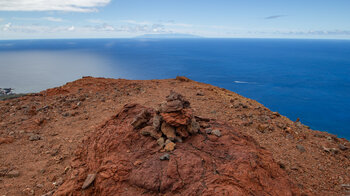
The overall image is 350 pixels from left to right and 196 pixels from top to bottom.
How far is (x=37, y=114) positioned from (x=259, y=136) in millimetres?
11534

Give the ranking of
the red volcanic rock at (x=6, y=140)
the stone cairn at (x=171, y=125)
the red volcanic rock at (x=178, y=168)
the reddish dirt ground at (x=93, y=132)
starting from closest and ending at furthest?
the red volcanic rock at (x=178, y=168)
the stone cairn at (x=171, y=125)
the reddish dirt ground at (x=93, y=132)
the red volcanic rock at (x=6, y=140)

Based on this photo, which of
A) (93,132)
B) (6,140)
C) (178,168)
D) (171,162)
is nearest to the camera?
(178,168)

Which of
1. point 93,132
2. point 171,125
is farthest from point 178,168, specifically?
point 93,132

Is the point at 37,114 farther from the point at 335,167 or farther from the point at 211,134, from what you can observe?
the point at 335,167

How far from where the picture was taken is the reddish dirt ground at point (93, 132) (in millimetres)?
6773

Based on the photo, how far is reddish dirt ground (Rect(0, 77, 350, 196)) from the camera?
6.77 meters

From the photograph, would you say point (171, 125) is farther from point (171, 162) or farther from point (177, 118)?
point (171, 162)

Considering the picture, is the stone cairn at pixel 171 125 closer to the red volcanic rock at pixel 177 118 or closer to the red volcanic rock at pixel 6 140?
the red volcanic rock at pixel 177 118

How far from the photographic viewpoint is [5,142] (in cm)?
866

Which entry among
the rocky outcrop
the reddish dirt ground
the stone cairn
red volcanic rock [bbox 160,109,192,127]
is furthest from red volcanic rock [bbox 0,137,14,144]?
red volcanic rock [bbox 160,109,192,127]

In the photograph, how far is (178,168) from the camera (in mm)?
5207

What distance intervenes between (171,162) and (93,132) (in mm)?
3795

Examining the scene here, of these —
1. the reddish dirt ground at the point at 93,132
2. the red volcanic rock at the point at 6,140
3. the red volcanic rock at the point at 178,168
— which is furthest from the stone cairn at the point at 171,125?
the red volcanic rock at the point at 6,140

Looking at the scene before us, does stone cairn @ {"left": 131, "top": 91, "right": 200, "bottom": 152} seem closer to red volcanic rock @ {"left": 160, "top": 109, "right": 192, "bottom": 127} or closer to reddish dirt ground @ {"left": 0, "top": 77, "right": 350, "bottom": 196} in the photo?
red volcanic rock @ {"left": 160, "top": 109, "right": 192, "bottom": 127}
